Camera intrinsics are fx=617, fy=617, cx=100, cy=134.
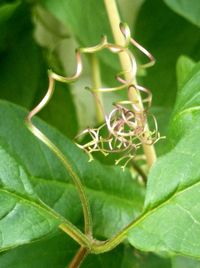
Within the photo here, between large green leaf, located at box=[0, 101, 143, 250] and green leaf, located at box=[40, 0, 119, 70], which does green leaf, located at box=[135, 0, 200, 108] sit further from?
large green leaf, located at box=[0, 101, 143, 250]

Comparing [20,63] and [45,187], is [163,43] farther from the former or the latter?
→ [45,187]

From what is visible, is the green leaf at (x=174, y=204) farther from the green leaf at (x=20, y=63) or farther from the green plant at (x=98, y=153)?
the green leaf at (x=20, y=63)

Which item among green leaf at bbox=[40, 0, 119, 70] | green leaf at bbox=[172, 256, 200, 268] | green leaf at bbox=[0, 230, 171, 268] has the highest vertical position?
green leaf at bbox=[40, 0, 119, 70]

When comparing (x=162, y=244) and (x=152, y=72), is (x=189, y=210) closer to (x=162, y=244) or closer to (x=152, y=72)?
(x=162, y=244)

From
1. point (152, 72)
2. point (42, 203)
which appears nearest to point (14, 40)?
point (152, 72)

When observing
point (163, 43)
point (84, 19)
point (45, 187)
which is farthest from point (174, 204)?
point (163, 43)

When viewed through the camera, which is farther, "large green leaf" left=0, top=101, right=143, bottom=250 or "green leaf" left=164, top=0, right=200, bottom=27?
"green leaf" left=164, top=0, right=200, bottom=27

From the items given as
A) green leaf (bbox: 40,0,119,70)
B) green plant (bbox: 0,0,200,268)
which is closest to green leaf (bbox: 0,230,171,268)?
green plant (bbox: 0,0,200,268)

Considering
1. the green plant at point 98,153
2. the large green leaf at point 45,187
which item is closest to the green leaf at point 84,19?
the green plant at point 98,153
